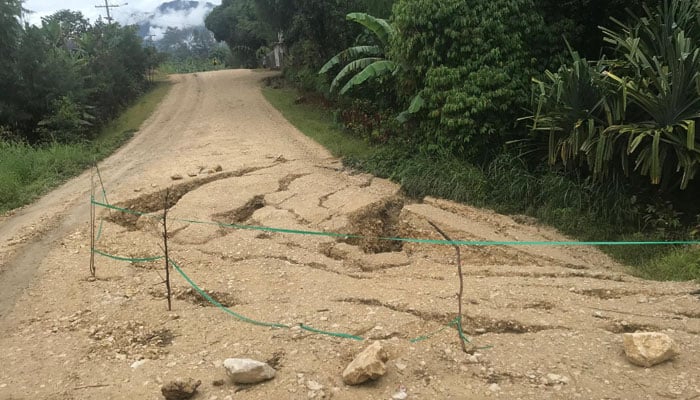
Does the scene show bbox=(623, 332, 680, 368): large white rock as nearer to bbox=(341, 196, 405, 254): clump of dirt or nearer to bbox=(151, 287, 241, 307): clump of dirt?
bbox=(151, 287, 241, 307): clump of dirt

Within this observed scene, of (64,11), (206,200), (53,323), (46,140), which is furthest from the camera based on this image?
(64,11)

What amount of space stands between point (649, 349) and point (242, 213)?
506 cm

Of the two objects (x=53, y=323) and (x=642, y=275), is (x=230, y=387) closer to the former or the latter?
(x=53, y=323)

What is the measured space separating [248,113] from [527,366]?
13.5 metres

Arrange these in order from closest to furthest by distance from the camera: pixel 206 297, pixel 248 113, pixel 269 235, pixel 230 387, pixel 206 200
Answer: pixel 230 387 → pixel 206 297 → pixel 269 235 → pixel 206 200 → pixel 248 113

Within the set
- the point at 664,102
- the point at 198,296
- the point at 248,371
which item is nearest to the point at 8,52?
the point at 198,296

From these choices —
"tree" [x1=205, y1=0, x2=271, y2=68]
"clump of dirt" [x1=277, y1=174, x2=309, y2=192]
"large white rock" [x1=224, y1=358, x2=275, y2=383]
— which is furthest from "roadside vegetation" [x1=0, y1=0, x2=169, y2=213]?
"tree" [x1=205, y1=0, x2=271, y2=68]

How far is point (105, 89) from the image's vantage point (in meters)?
16.7

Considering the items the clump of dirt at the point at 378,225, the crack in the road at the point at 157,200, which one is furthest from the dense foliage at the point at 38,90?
the clump of dirt at the point at 378,225

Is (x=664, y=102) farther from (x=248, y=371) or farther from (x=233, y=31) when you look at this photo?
(x=233, y=31)

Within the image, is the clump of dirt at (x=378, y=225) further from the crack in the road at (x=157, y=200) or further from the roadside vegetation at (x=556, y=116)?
the crack in the road at (x=157, y=200)

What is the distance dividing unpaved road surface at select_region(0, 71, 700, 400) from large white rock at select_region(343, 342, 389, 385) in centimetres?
6

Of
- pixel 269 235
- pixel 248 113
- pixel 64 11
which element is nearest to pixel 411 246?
pixel 269 235

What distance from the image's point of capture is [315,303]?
13.1 feet
